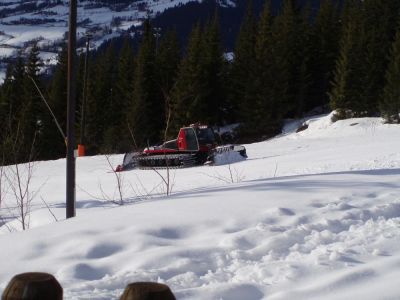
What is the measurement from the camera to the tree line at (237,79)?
36.6 meters

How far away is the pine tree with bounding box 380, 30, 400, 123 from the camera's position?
28.9m

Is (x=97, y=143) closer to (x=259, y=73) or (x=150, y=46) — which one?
(x=150, y=46)

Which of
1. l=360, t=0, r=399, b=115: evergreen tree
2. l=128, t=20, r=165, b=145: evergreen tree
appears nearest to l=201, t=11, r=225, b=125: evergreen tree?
l=128, t=20, r=165, b=145: evergreen tree

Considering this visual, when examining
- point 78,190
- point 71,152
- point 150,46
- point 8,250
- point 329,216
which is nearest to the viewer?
point 8,250

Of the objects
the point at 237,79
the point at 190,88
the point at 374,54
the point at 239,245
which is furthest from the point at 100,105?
the point at 239,245

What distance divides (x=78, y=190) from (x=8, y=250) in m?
10.0

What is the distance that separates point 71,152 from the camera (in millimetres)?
7098

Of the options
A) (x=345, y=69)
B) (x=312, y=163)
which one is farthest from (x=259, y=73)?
(x=312, y=163)

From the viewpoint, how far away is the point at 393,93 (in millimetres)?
31156

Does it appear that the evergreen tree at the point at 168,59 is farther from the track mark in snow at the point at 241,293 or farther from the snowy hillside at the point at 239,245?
the track mark in snow at the point at 241,293

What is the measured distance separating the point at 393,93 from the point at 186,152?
1714cm

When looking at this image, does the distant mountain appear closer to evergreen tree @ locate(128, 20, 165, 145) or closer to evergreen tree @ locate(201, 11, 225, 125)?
evergreen tree @ locate(128, 20, 165, 145)

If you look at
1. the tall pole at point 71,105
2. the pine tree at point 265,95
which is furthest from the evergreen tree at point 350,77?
the tall pole at point 71,105

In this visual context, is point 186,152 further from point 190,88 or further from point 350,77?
point 350,77
